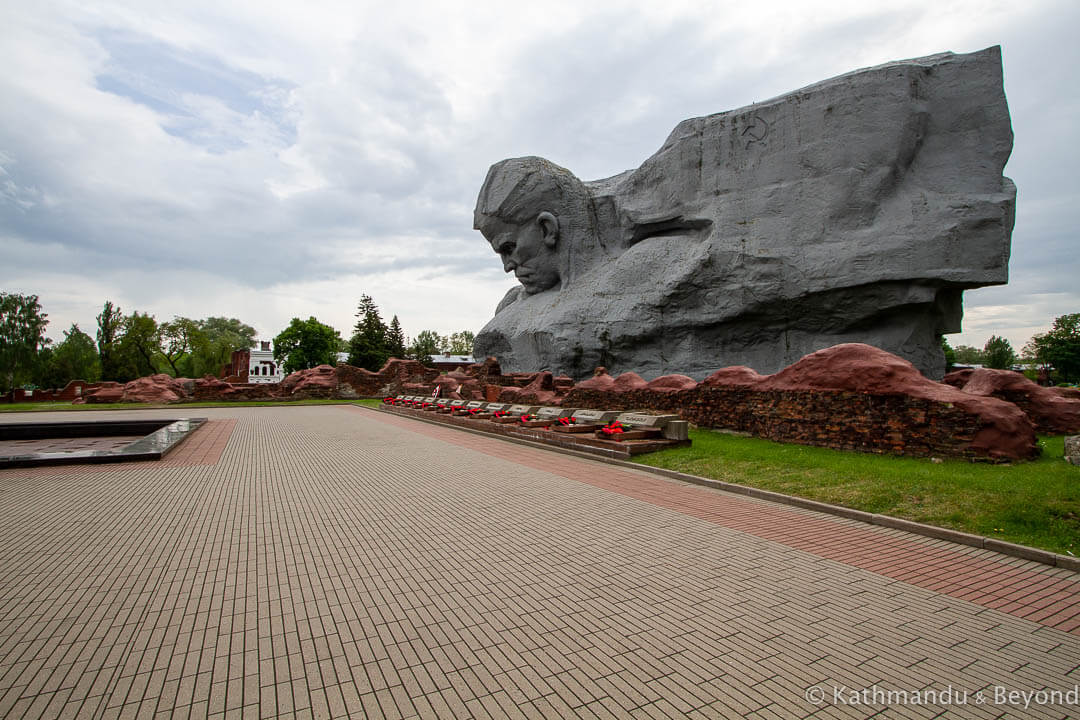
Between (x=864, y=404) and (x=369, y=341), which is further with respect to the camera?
(x=369, y=341)

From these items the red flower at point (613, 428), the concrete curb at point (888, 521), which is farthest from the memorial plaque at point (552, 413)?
the concrete curb at point (888, 521)

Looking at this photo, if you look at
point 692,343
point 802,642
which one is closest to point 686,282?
point 692,343

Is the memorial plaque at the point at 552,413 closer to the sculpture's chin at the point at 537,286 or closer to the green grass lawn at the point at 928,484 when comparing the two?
the green grass lawn at the point at 928,484

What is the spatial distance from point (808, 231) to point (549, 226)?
13.2 meters

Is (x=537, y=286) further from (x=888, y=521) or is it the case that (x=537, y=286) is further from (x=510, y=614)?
(x=510, y=614)

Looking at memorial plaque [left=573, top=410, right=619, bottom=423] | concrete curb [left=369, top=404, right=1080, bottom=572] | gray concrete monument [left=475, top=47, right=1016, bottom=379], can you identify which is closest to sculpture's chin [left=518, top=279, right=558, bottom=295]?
gray concrete monument [left=475, top=47, right=1016, bottom=379]

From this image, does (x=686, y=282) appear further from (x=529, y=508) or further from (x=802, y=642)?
(x=802, y=642)

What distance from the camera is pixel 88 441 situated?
13.5 meters

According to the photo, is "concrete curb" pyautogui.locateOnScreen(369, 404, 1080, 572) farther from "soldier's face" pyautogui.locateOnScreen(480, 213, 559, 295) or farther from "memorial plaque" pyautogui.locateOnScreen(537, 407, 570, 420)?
"soldier's face" pyautogui.locateOnScreen(480, 213, 559, 295)

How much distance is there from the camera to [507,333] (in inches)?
1128

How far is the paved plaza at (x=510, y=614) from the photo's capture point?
104 inches

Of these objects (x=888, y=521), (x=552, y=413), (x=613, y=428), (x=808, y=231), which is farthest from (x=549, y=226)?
(x=888, y=521)

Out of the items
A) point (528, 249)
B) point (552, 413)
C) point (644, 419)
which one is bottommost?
point (552, 413)

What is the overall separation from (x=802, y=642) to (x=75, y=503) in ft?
25.9
